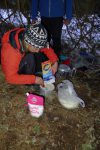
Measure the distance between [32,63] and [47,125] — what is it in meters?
0.66

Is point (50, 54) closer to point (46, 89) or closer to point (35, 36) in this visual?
point (46, 89)

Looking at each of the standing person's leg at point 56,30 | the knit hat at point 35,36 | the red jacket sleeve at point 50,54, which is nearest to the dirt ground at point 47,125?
the red jacket sleeve at point 50,54

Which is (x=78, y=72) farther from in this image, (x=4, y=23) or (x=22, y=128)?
(x=4, y=23)

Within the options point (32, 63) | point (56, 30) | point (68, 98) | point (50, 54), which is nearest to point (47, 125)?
point (68, 98)

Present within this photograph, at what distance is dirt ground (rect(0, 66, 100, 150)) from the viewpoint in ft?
8.23

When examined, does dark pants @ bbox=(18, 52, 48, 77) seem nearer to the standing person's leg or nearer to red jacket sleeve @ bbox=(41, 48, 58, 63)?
red jacket sleeve @ bbox=(41, 48, 58, 63)

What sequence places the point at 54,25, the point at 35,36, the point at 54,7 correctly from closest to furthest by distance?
the point at 35,36 < the point at 54,7 < the point at 54,25

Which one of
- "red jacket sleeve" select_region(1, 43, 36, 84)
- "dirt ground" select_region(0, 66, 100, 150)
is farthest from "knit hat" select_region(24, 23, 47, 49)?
"dirt ground" select_region(0, 66, 100, 150)

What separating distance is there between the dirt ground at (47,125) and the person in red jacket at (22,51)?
29 centimetres

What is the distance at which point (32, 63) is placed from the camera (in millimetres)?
2877

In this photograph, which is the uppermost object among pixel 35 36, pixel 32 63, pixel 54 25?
pixel 35 36

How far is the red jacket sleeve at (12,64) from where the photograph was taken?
2.59 meters

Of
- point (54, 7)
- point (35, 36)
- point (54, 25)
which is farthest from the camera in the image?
point (54, 25)

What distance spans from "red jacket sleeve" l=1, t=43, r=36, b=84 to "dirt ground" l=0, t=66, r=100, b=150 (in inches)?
11.9
